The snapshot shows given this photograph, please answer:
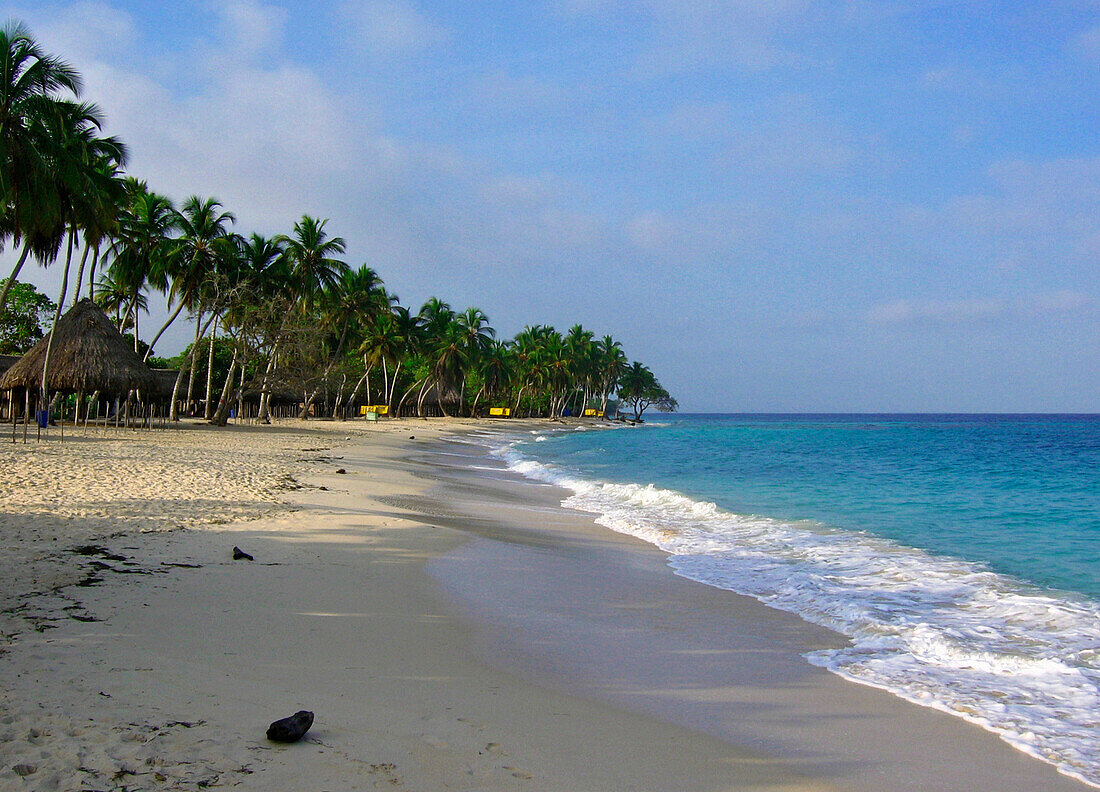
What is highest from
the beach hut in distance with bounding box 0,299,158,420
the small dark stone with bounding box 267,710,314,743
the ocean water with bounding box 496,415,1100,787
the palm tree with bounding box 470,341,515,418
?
the palm tree with bounding box 470,341,515,418

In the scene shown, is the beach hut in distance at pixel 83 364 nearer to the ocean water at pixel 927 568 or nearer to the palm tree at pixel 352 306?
the ocean water at pixel 927 568

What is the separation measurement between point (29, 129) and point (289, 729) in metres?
18.7

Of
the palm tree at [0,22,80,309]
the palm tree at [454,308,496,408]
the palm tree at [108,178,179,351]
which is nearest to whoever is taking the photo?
the palm tree at [0,22,80,309]

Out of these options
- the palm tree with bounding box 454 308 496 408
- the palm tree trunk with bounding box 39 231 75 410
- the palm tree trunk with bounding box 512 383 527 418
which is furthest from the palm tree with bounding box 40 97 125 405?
the palm tree trunk with bounding box 512 383 527 418

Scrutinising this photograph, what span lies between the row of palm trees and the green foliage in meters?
2.70

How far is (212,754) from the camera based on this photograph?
275cm

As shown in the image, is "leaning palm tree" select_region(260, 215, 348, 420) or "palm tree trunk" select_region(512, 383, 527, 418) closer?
"leaning palm tree" select_region(260, 215, 348, 420)

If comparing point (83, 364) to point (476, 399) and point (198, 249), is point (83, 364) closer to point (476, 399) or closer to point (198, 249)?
point (198, 249)

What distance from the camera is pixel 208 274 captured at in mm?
28109

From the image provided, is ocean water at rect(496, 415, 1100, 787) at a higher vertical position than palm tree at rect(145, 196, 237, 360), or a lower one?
lower

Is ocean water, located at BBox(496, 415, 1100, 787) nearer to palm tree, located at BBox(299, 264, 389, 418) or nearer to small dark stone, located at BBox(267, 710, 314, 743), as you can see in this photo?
small dark stone, located at BBox(267, 710, 314, 743)

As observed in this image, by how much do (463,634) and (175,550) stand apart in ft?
10.4

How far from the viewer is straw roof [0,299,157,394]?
21812 mm

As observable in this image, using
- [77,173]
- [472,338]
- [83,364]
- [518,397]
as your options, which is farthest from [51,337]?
[518,397]
